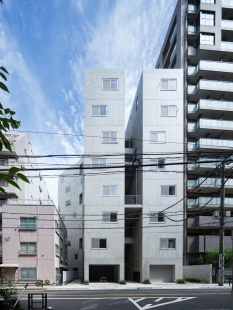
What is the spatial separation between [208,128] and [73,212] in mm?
30144

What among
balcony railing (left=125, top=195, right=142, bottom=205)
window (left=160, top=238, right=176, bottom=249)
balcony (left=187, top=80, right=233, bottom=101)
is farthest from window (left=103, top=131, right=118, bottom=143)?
balcony (left=187, top=80, right=233, bottom=101)

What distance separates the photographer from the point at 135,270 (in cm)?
3397

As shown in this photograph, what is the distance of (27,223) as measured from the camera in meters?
28.6

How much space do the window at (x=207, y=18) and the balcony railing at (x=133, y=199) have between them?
21696 millimetres

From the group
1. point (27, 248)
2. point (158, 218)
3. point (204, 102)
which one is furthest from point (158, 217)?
point (204, 102)

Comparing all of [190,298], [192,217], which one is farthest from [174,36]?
[190,298]

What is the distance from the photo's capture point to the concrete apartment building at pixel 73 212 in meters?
50.1

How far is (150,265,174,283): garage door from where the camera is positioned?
3144 cm

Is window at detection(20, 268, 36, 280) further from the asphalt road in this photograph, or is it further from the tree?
the tree

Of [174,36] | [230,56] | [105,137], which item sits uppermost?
[174,36]

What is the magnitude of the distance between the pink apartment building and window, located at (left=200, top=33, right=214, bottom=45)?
87.1ft

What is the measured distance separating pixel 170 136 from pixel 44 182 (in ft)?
102

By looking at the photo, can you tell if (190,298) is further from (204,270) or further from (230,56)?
(230,56)

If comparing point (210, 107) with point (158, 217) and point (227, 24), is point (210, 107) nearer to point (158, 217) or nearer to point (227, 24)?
point (227, 24)
